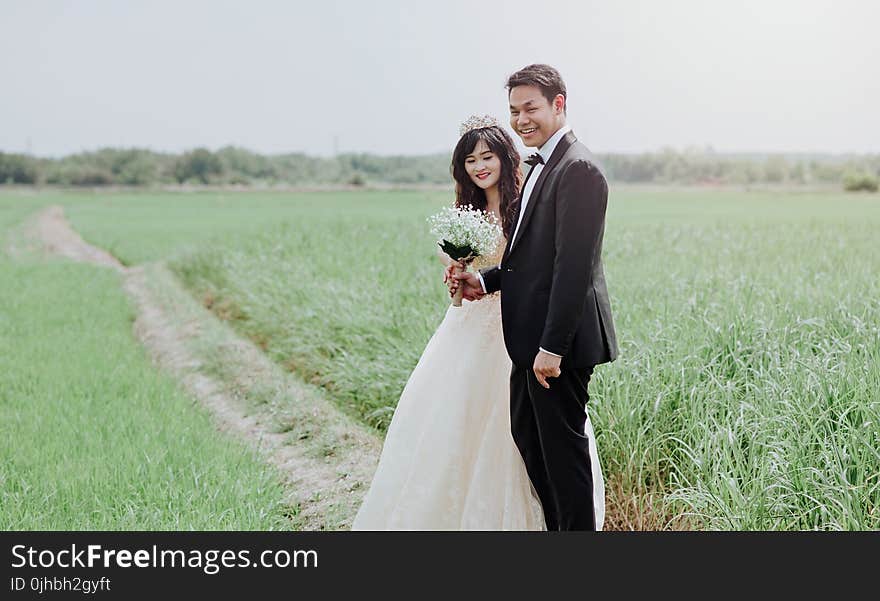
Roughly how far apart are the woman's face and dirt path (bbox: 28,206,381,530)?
158 cm

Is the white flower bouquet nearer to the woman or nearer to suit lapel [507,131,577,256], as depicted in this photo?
the woman

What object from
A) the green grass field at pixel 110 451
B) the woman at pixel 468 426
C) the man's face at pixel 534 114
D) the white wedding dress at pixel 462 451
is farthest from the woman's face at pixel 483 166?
the green grass field at pixel 110 451

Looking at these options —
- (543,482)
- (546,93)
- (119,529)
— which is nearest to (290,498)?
(119,529)

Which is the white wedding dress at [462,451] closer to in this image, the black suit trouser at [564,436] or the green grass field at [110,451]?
the black suit trouser at [564,436]

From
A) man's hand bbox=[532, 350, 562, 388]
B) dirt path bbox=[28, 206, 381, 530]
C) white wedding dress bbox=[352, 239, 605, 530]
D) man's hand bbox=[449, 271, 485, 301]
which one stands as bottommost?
A: dirt path bbox=[28, 206, 381, 530]

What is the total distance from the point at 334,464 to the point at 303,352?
7.11 ft

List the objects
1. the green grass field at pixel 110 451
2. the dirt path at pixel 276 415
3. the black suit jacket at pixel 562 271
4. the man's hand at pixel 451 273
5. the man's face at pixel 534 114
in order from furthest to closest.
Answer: the dirt path at pixel 276 415 < the green grass field at pixel 110 451 < the man's hand at pixel 451 273 < the man's face at pixel 534 114 < the black suit jacket at pixel 562 271

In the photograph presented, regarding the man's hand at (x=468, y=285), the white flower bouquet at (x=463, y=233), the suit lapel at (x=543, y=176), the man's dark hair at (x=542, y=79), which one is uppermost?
the man's dark hair at (x=542, y=79)

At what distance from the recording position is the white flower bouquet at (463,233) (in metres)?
2.86

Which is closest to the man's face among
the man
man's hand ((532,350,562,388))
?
the man

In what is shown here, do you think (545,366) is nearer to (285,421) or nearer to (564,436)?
(564,436)

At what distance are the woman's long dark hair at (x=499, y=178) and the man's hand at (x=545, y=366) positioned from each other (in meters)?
0.60

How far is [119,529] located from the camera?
10.9 feet

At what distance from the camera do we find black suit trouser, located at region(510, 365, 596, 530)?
265cm
